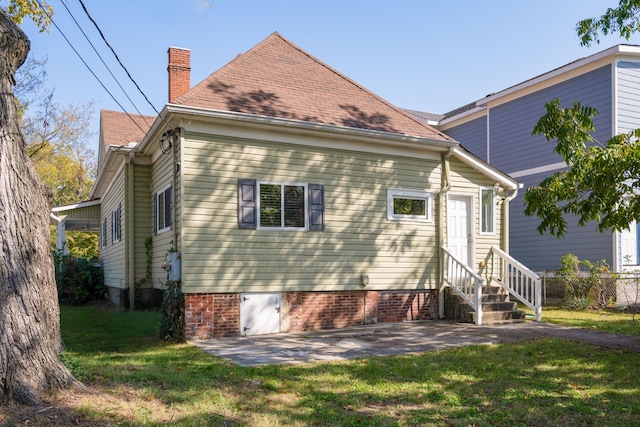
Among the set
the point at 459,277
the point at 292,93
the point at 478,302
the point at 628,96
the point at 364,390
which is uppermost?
the point at 628,96

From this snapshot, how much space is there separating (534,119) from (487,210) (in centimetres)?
572

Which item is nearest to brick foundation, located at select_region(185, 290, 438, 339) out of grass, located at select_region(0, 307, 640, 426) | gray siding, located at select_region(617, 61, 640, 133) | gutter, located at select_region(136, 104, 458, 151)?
grass, located at select_region(0, 307, 640, 426)

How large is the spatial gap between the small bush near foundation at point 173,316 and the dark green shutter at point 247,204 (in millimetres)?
1688

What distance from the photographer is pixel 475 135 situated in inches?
823

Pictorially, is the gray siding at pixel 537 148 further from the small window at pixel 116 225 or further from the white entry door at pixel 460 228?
the small window at pixel 116 225

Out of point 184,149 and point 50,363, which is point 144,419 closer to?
point 50,363

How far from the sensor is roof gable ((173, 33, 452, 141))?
11.2 m

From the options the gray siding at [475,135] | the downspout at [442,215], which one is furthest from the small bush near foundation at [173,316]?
the gray siding at [475,135]

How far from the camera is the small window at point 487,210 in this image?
14.0 meters

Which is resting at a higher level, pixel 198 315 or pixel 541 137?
pixel 541 137

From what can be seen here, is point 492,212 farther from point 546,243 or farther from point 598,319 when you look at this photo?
point 546,243

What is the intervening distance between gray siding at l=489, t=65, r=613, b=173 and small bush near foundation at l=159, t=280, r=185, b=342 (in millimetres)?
12387

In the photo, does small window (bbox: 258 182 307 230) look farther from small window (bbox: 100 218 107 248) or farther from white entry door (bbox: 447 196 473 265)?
small window (bbox: 100 218 107 248)

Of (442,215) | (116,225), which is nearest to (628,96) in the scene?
(442,215)
